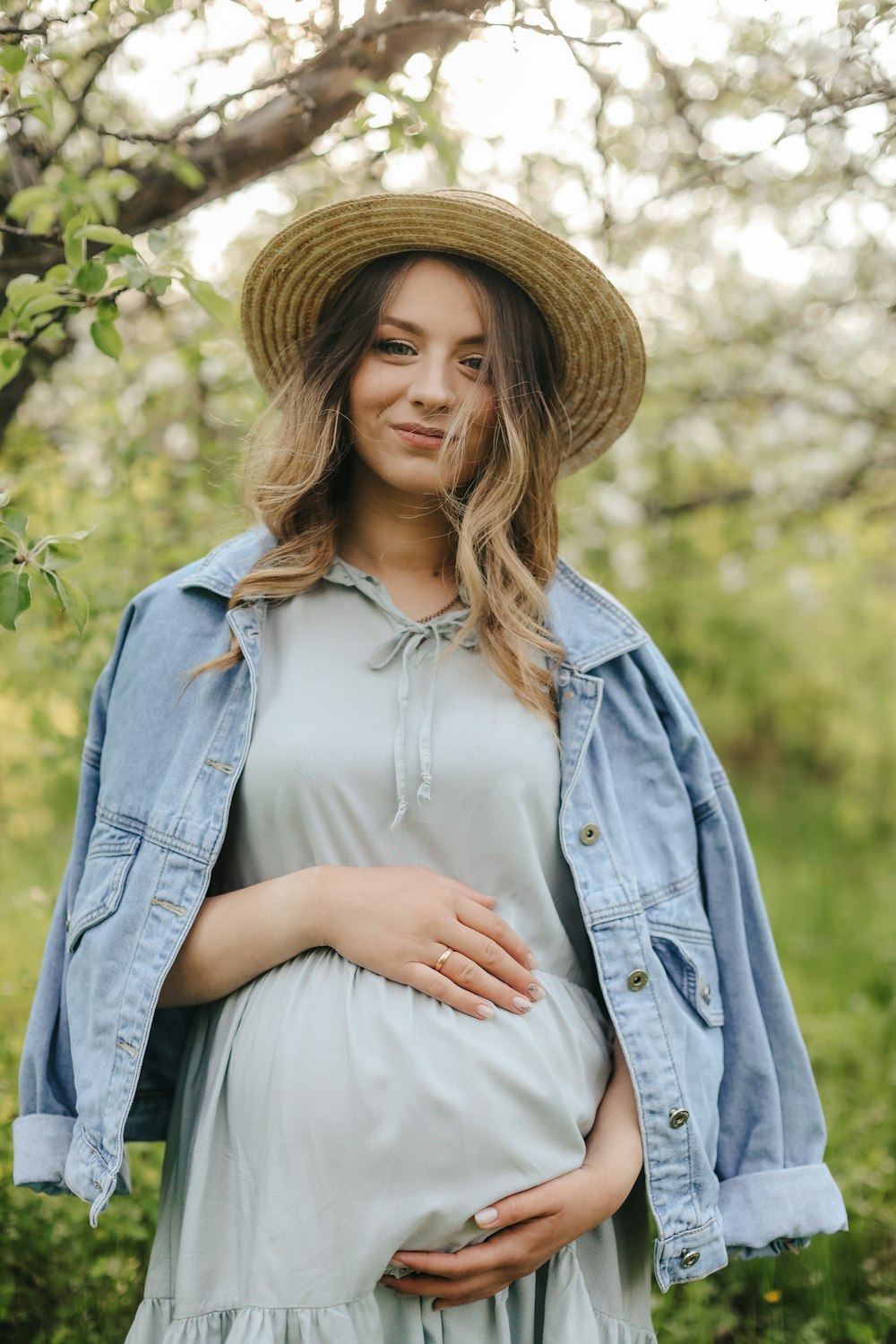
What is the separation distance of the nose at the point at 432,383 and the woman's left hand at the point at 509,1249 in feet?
4.20

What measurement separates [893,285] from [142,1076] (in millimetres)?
3972

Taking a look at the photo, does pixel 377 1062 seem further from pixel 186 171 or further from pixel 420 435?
pixel 186 171

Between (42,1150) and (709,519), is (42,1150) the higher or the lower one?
the lower one

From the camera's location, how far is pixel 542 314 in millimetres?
2225

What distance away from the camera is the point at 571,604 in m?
2.20

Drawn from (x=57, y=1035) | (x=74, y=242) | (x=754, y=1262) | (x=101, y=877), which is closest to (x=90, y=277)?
(x=74, y=242)

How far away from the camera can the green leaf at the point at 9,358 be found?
2.05m

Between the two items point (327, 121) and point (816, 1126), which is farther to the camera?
point (327, 121)

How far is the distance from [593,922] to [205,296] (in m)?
1.31

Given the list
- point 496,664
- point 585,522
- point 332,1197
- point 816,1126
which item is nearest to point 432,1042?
point 332,1197

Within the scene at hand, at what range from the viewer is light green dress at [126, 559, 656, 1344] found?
5.45 feet

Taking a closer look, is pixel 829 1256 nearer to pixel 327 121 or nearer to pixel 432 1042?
pixel 432 1042

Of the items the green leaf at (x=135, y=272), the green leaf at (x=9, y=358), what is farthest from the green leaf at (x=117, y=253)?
the green leaf at (x=9, y=358)

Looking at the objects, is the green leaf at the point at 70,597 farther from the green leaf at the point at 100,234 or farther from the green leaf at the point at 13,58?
the green leaf at the point at 13,58
